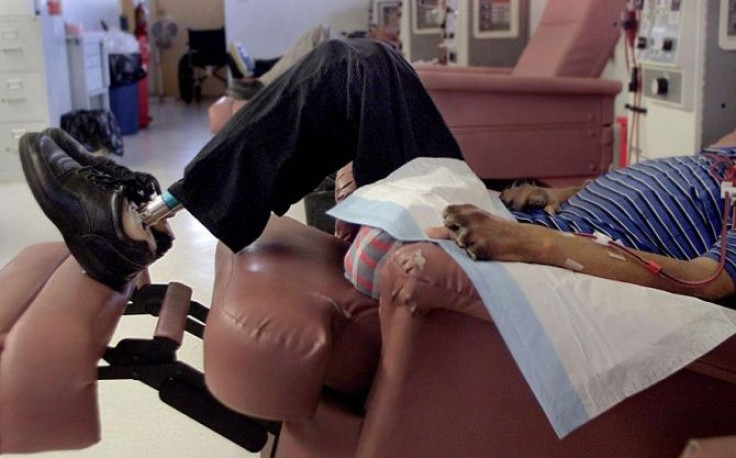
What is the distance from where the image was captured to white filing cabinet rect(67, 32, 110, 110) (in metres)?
5.32

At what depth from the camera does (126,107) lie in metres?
6.71

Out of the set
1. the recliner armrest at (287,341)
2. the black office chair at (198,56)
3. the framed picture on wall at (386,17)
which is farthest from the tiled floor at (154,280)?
the black office chair at (198,56)

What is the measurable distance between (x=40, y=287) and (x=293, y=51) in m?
3.12

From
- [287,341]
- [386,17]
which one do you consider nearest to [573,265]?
[287,341]

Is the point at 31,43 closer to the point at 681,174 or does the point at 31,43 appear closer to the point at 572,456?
the point at 681,174

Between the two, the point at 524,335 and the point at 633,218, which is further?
the point at 633,218

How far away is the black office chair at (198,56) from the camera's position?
9523 millimetres

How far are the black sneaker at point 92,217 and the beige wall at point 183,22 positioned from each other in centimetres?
868

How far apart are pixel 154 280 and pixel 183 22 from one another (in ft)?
25.2

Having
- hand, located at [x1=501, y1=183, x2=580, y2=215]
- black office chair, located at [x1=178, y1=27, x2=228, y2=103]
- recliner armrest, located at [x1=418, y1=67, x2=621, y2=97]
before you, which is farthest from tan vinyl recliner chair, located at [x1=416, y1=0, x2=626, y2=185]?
black office chair, located at [x1=178, y1=27, x2=228, y2=103]

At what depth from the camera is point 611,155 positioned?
3152mm

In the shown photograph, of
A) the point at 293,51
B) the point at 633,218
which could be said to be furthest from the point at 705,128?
the point at 293,51

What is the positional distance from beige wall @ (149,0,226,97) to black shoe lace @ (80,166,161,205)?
28.3 feet

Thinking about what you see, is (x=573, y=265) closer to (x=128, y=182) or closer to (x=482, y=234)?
(x=482, y=234)
